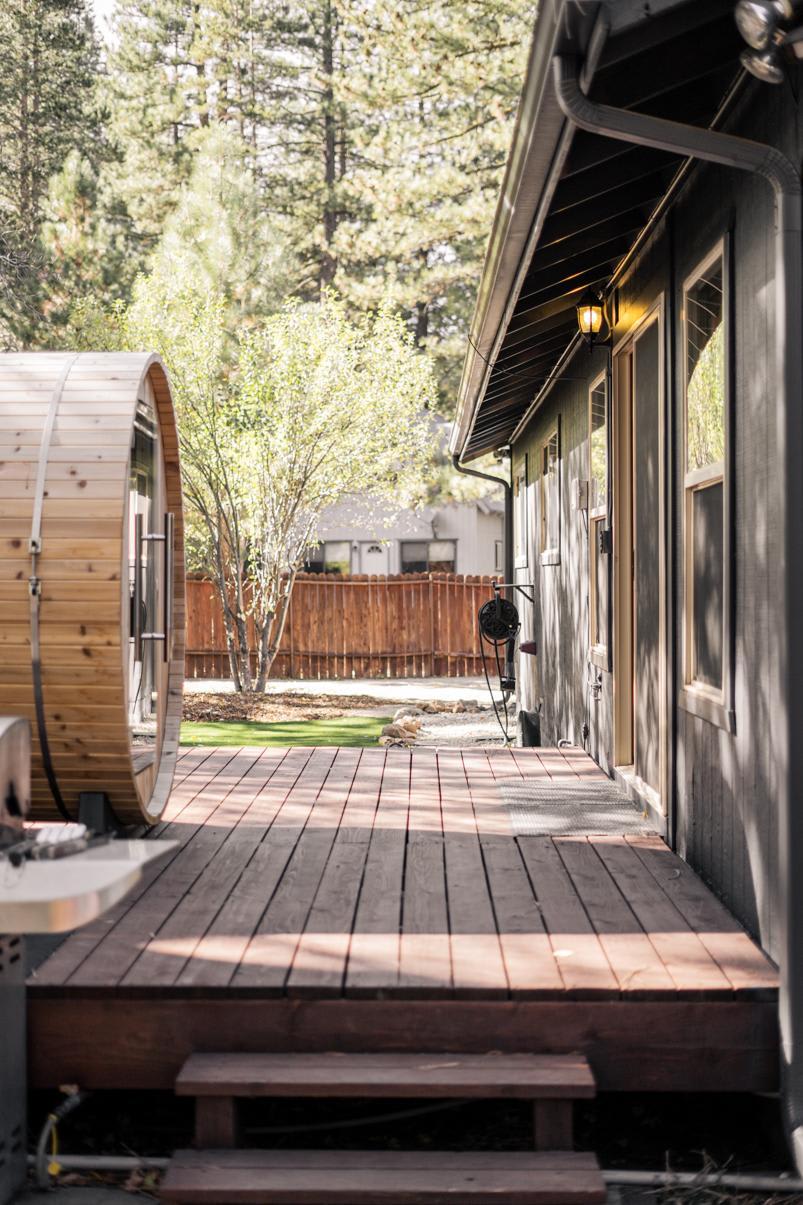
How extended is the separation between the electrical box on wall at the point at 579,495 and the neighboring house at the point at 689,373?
0.41 meters

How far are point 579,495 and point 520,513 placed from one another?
6479 millimetres

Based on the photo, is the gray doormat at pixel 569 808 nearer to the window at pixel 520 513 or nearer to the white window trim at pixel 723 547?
the white window trim at pixel 723 547

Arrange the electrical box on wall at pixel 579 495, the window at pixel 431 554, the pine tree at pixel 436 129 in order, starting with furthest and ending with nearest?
the window at pixel 431 554
the pine tree at pixel 436 129
the electrical box on wall at pixel 579 495

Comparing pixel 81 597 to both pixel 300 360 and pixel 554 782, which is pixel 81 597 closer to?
pixel 554 782

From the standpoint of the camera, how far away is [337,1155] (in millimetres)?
2934

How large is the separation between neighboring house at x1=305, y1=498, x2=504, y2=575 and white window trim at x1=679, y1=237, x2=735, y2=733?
21.2 m

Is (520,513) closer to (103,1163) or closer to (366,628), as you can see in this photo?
(366,628)

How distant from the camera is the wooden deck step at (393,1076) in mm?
2953

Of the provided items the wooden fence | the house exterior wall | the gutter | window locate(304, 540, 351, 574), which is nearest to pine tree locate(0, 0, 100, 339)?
the wooden fence

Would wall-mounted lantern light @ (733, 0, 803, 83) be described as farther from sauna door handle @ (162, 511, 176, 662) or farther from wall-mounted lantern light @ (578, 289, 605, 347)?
wall-mounted lantern light @ (578, 289, 605, 347)

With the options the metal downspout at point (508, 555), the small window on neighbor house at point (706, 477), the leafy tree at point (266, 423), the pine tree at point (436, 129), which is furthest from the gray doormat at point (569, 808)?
the pine tree at point (436, 129)

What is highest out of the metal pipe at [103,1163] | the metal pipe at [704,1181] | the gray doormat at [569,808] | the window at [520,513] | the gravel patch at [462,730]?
the window at [520,513]

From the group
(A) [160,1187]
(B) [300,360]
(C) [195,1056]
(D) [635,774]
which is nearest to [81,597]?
(C) [195,1056]

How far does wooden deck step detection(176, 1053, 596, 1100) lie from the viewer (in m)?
2.95
